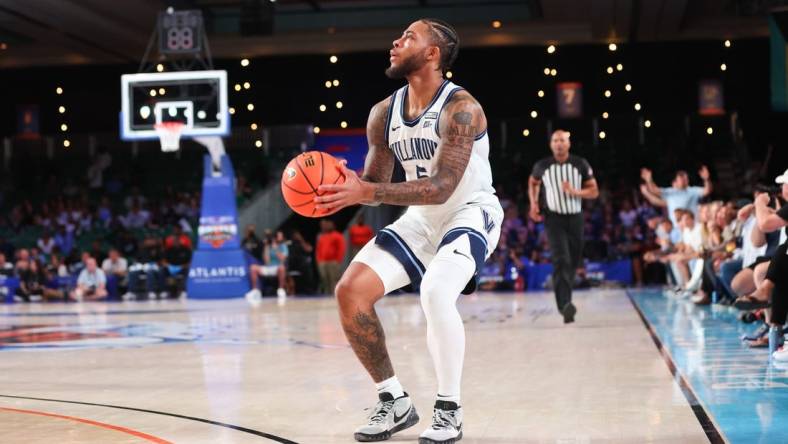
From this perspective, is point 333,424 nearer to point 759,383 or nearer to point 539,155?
point 759,383

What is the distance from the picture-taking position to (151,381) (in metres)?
6.35

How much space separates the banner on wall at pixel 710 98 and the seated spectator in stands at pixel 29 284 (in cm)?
1626

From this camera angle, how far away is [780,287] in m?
6.77

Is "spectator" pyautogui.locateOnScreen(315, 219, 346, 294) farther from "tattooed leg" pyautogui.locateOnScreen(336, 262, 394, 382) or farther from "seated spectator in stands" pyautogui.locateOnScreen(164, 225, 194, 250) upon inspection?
"tattooed leg" pyautogui.locateOnScreen(336, 262, 394, 382)

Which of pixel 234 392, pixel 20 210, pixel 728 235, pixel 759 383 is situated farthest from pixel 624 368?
pixel 20 210

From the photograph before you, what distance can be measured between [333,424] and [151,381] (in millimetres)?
2074

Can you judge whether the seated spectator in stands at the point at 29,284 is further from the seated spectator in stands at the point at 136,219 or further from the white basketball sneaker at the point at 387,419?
the white basketball sneaker at the point at 387,419

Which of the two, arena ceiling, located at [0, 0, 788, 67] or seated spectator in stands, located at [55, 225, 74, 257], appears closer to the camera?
arena ceiling, located at [0, 0, 788, 67]

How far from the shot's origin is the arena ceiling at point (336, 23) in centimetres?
2333

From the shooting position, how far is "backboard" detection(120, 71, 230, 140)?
18391 mm

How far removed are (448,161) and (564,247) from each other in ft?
19.5

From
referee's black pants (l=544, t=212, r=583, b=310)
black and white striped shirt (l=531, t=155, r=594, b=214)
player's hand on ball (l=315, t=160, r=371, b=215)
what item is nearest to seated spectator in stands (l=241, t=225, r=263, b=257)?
black and white striped shirt (l=531, t=155, r=594, b=214)

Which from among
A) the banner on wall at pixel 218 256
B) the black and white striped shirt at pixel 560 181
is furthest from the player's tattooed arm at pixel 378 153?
the banner on wall at pixel 218 256

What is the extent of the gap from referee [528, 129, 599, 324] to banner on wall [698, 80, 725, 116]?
17.0 m
